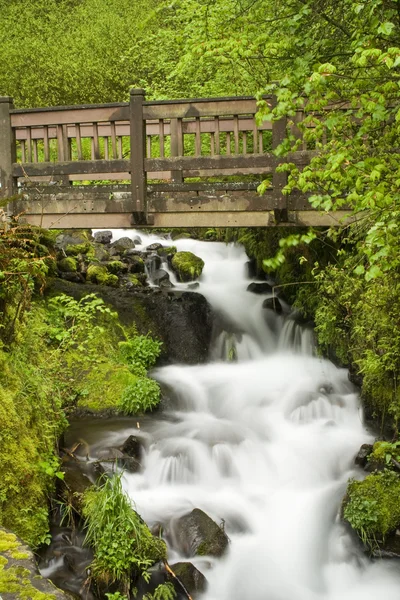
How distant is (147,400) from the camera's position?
28.0ft

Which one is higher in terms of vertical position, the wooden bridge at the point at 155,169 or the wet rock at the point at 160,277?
the wooden bridge at the point at 155,169

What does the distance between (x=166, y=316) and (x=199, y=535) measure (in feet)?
16.6

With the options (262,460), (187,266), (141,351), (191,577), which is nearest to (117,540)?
(191,577)

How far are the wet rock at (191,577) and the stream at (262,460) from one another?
10 cm

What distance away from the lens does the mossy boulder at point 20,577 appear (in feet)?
9.82

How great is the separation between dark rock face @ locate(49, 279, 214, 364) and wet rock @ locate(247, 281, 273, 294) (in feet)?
4.50

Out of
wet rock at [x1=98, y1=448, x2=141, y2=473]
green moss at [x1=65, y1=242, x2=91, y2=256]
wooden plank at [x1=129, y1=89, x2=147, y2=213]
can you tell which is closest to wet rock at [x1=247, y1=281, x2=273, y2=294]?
green moss at [x1=65, y1=242, x2=91, y2=256]

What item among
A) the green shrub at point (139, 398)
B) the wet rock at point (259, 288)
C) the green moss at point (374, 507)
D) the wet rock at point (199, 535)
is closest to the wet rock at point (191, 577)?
the wet rock at point (199, 535)

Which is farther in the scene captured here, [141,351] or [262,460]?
[141,351]

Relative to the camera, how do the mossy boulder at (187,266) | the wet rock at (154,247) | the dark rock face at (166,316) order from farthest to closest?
1. the wet rock at (154,247)
2. the mossy boulder at (187,266)
3. the dark rock face at (166,316)

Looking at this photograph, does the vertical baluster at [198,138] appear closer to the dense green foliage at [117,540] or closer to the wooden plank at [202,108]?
the wooden plank at [202,108]

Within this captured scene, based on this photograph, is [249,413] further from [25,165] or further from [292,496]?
[25,165]

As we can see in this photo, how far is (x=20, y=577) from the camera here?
3.17m

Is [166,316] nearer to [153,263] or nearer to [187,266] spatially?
[187,266]
